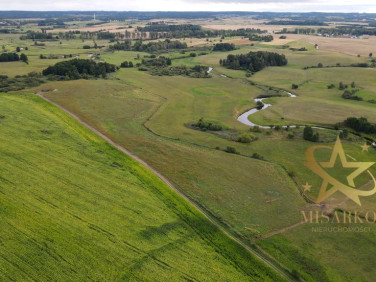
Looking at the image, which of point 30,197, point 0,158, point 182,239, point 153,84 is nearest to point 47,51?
point 153,84

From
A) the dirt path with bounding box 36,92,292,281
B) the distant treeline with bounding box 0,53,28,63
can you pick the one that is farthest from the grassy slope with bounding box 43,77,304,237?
the distant treeline with bounding box 0,53,28,63

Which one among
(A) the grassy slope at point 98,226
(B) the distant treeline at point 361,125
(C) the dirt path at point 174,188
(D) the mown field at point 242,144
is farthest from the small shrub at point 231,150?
(B) the distant treeline at point 361,125

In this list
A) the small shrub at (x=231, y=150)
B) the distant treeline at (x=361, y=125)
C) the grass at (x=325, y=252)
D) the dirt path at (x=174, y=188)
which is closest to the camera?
the grass at (x=325, y=252)

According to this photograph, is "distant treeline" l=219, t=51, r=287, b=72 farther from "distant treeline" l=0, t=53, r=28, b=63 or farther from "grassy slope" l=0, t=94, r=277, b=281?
"grassy slope" l=0, t=94, r=277, b=281

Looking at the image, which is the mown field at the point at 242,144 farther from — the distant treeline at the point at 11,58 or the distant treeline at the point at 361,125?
the distant treeline at the point at 11,58

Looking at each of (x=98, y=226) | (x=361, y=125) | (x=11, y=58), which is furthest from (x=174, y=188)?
(x=11, y=58)

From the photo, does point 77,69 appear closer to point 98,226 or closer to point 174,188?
point 174,188
